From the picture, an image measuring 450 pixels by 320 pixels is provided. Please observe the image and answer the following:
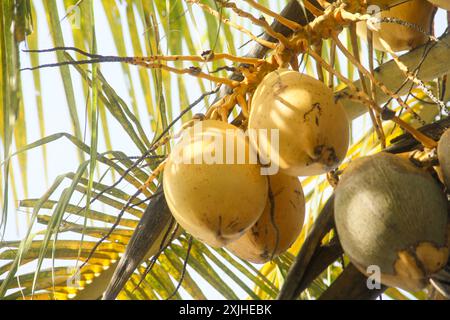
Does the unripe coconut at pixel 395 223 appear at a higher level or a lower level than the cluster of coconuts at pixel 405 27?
lower

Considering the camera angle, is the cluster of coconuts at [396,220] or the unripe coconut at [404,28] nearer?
the cluster of coconuts at [396,220]


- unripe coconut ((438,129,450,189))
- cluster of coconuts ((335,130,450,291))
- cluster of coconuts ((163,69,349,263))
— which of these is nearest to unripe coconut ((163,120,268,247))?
cluster of coconuts ((163,69,349,263))

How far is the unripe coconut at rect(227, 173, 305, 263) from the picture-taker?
1120 mm

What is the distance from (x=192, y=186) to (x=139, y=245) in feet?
0.69

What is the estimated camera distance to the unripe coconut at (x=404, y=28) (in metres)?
1.37

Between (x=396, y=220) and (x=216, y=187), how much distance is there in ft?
0.73

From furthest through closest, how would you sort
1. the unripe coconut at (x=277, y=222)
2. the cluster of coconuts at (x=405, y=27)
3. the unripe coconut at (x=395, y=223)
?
the cluster of coconuts at (x=405, y=27) < the unripe coconut at (x=277, y=222) < the unripe coconut at (x=395, y=223)

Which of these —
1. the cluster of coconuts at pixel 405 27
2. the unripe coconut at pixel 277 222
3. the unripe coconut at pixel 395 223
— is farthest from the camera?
the cluster of coconuts at pixel 405 27

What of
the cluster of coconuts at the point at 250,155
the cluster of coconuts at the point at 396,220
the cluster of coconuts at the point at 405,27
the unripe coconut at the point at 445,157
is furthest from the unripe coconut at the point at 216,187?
the cluster of coconuts at the point at 405,27

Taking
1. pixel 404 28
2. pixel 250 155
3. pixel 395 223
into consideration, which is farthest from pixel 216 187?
pixel 404 28

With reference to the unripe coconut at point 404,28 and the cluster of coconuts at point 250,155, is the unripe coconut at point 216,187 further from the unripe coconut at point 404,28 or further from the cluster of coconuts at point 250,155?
the unripe coconut at point 404,28

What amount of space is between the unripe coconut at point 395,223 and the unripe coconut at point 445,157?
0.05 feet

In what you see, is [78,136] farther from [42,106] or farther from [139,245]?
[42,106]

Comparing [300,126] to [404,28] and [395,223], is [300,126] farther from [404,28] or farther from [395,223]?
[404,28]
